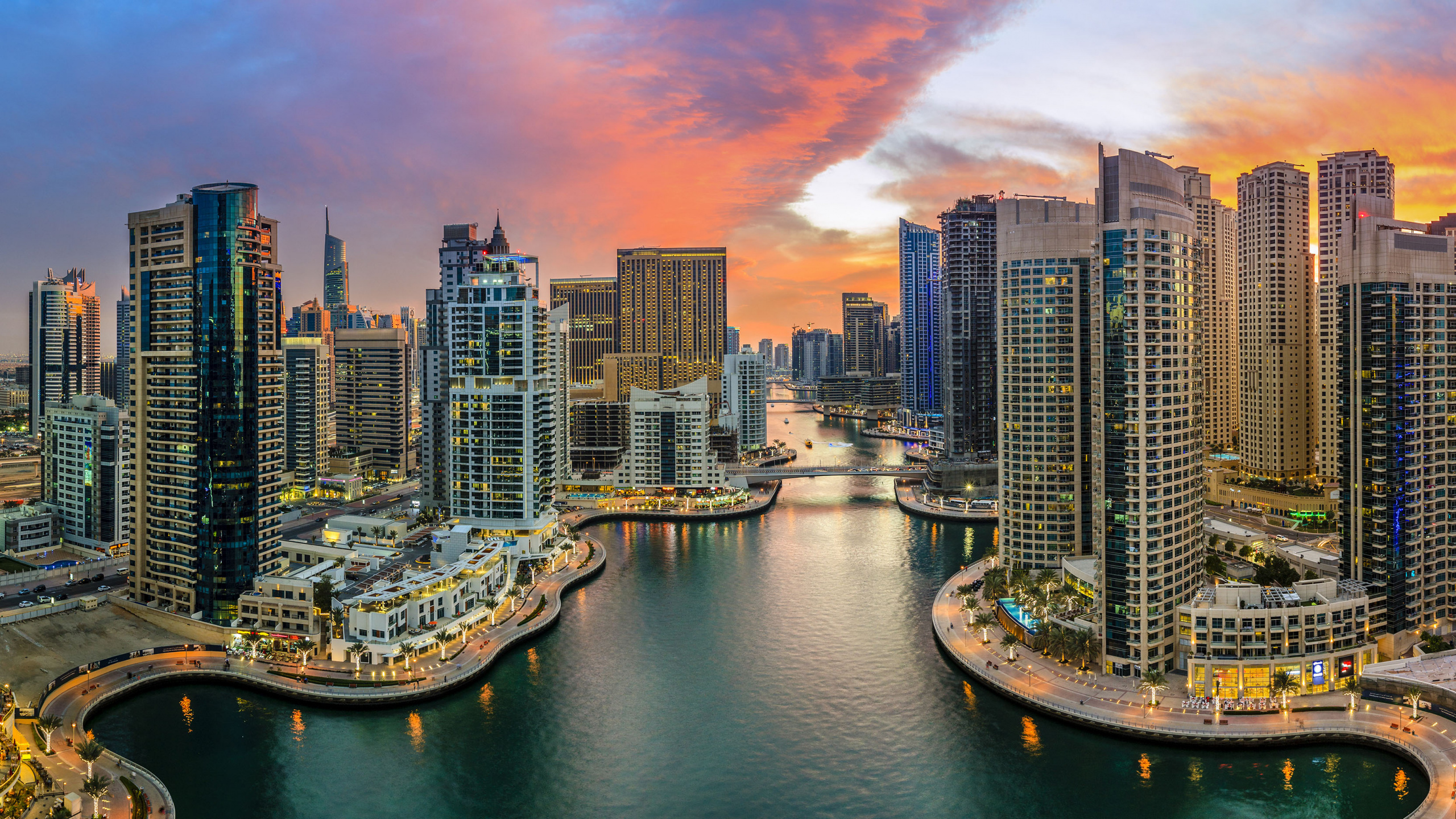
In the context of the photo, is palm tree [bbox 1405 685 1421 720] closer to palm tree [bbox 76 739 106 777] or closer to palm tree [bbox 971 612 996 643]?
palm tree [bbox 971 612 996 643]

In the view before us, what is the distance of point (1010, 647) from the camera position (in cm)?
6319

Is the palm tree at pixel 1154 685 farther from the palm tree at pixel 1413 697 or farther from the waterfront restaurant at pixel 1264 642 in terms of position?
the palm tree at pixel 1413 697

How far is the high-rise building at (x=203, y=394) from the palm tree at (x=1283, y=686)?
75591 millimetres

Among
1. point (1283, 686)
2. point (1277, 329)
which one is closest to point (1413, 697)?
point (1283, 686)

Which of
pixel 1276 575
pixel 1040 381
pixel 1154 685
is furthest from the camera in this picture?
pixel 1040 381

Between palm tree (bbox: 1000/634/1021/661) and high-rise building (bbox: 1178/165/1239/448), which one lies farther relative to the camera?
high-rise building (bbox: 1178/165/1239/448)

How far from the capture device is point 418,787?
161ft

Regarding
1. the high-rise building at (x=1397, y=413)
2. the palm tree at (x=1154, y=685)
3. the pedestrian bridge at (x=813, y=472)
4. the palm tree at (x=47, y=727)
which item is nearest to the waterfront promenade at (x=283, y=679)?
the palm tree at (x=47, y=727)

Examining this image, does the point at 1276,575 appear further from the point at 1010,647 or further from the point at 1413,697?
the point at 1010,647

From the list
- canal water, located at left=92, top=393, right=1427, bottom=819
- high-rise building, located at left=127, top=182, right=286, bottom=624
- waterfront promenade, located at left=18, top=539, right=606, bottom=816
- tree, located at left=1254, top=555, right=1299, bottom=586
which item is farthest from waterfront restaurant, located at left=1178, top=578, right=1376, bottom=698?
high-rise building, located at left=127, top=182, right=286, bottom=624

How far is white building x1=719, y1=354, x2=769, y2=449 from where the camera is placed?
192 meters

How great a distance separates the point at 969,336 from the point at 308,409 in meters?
115

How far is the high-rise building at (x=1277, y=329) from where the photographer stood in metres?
120

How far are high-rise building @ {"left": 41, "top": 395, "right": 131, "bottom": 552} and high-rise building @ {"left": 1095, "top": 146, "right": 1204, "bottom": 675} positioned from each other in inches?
3740
